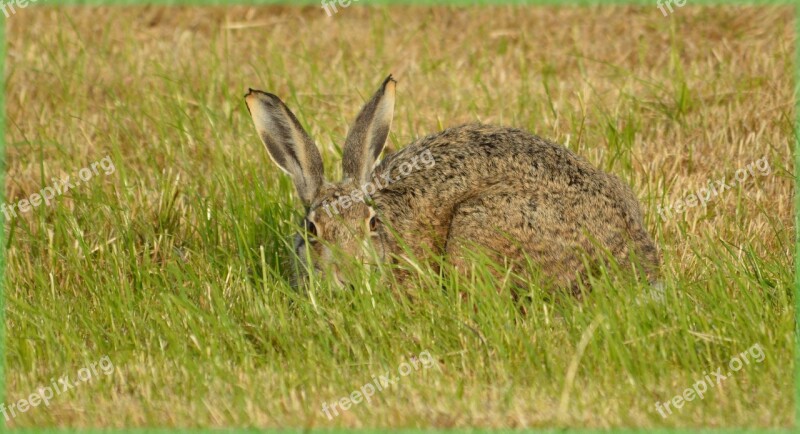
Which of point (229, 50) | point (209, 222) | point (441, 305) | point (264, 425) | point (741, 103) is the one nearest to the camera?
point (264, 425)

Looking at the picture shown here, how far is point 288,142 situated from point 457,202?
3.32 ft

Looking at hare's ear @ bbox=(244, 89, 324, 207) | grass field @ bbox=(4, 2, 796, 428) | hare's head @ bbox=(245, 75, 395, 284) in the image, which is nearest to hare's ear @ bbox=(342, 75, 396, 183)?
hare's head @ bbox=(245, 75, 395, 284)

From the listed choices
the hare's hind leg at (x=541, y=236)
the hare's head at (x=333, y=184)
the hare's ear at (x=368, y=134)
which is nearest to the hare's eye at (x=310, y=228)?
the hare's head at (x=333, y=184)

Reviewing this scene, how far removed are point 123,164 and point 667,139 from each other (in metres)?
3.71

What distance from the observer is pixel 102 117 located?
8758mm

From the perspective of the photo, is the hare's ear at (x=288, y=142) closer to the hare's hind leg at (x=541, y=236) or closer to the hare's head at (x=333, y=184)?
the hare's head at (x=333, y=184)

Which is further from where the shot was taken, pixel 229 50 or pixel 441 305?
pixel 229 50

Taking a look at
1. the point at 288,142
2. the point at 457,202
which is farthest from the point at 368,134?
the point at 457,202

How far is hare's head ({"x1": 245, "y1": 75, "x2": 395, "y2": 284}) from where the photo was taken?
619cm

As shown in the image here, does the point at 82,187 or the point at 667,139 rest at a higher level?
the point at 82,187

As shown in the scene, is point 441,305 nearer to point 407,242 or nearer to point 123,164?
point 407,242

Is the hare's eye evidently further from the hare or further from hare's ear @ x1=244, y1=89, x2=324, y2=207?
hare's ear @ x1=244, y1=89, x2=324, y2=207

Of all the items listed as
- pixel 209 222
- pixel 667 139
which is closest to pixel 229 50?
pixel 209 222

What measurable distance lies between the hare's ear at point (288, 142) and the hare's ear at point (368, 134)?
18 cm
